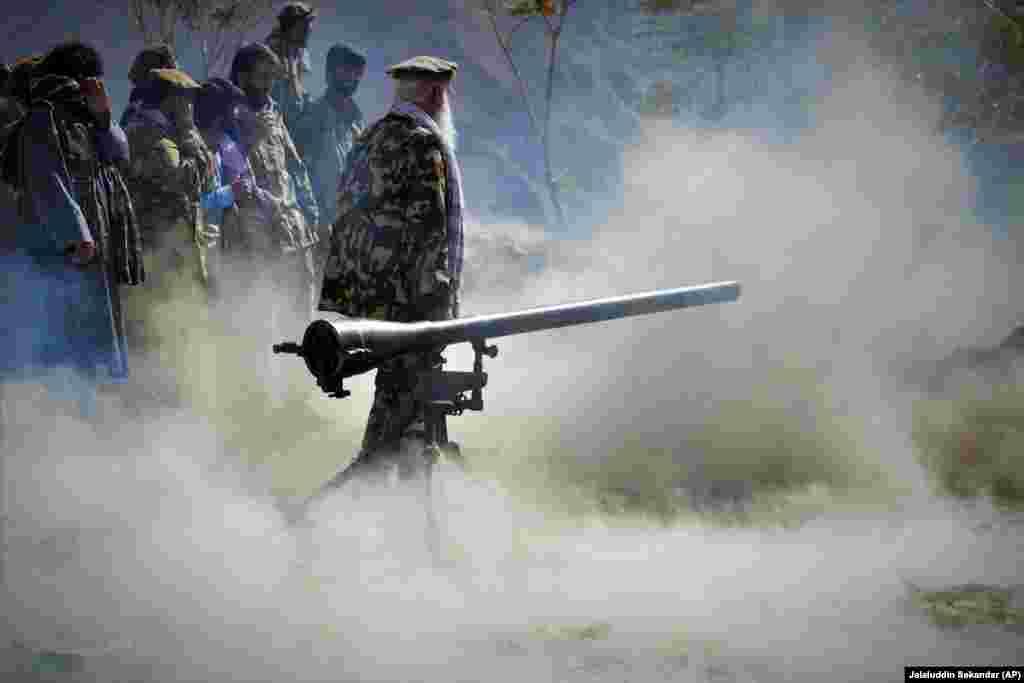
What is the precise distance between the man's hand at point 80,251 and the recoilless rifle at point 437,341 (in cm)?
187

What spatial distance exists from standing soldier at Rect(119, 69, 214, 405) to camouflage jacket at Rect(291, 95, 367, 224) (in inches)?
67.3

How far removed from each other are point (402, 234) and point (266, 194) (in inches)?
131

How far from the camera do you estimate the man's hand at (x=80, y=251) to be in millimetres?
5699

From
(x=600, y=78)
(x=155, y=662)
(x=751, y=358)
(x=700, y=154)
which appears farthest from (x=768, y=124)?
(x=155, y=662)

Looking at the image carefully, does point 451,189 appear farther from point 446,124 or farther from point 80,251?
point 80,251

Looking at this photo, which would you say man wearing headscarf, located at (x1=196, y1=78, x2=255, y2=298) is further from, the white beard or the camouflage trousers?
the white beard

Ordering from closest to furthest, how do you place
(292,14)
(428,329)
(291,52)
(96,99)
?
1. (428,329)
2. (96,99)
3. (292,14)
4. (291,52)

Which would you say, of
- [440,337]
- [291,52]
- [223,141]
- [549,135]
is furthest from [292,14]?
[549,135]

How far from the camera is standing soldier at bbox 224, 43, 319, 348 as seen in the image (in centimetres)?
790

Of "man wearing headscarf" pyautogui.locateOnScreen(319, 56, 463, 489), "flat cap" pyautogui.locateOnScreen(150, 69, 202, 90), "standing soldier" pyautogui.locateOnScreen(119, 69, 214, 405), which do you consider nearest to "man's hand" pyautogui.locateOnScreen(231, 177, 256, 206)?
"standing soldier" pyautogui.locateOnScreen(119, 69, 214, 405)

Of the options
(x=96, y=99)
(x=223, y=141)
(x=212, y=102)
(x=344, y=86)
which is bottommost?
(x=96, y=99)

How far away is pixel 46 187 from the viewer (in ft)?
18.5

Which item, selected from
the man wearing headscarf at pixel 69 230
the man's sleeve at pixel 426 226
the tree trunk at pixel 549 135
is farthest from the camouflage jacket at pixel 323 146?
the tree trunk at pixel 549 135

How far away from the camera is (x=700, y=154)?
1073 centimetres
